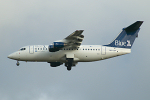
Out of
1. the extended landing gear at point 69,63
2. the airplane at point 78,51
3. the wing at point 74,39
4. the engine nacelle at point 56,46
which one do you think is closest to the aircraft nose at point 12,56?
the airplane at point 78,51

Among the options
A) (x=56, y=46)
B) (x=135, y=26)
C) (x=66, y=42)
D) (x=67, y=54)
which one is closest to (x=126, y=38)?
(x=135, y=26)

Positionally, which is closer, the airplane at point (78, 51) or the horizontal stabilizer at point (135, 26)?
the horizontal stabilizer at point (135, 26)

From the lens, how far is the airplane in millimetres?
36656

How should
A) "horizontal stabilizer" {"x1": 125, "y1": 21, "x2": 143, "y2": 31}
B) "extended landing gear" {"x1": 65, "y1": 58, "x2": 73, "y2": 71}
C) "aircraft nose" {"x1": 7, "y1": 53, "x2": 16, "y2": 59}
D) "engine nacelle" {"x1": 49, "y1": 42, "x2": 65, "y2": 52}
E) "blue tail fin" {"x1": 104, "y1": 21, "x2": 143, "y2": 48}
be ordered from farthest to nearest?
1. "blue tail fin" {"x1": 104, "y1": 21, "x2": 143, "y2": 48}
2. "aircraft nose" {"x1": 7, "y1": 53, "x2": 16, "y2": 59}
3. "extended landing gear" {"x1": 65, "y1": 58, "x2": 73, "y2": 71}
4. "horizontal stabilizer" {"x1": 125, "y1": 21, "x2": 143, "y2": 31}
5. "engine nacelle" {"x1": 49, "y1": 42, "x2": 65, "y2": 52}

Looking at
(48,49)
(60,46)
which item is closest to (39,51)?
(48,49)

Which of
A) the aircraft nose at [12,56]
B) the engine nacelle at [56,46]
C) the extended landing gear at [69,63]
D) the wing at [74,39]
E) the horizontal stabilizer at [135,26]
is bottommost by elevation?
the extended landing gear at [69,63]

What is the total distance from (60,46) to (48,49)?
2497 mm

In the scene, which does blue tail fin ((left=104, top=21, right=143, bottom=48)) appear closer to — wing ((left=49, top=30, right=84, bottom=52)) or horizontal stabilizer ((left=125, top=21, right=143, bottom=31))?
horizontal stabilizer ((left=125, top=21, right=143, bottom=31))

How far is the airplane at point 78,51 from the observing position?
36.7 m

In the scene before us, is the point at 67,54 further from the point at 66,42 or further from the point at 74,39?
the point at 74,39

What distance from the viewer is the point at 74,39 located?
116 feet

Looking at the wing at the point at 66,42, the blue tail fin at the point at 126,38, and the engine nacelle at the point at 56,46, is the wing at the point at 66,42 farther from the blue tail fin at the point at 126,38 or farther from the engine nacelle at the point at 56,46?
the blue tail fin at the point at 126,38

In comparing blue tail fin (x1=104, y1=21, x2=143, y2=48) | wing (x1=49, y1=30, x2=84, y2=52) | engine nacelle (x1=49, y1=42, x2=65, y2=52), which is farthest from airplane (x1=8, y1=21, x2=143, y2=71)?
engine nacelle (x1=49, y1=42, x2=65, y2=52)

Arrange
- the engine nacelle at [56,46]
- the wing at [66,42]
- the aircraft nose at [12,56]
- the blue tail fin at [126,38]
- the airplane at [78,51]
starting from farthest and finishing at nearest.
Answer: the blue tail fin at [126,38] < the aircraft nose at [12,56] < the airplane at [78,51] < the engine nacelle at [56,46] < the wing at [66,42]
